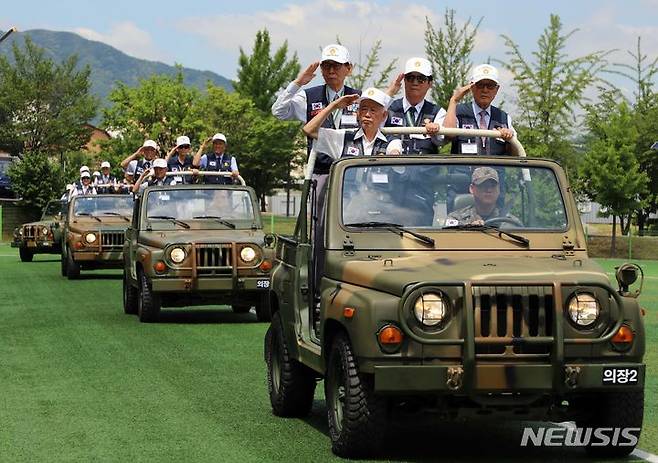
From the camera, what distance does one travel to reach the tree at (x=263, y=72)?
307ft

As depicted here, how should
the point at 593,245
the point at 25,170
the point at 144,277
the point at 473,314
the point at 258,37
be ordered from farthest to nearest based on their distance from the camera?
the point at 258,37 < the point at 25,170 < the point at 593,245 < the point at 144,277 < the point at 473,314

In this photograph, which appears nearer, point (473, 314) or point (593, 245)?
point (473, 314)

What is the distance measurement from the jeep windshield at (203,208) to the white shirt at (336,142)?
8526 millimetres

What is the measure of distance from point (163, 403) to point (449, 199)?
278 centimetres

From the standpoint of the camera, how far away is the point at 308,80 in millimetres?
13016

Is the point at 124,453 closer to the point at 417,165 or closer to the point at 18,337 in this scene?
the point at 417,165

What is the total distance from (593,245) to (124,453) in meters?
44.2

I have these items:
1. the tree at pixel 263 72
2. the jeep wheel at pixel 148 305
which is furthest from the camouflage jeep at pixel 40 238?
the tree at pixel 263 72

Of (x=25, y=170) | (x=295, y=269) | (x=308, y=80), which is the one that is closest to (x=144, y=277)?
(x=308, y=80)

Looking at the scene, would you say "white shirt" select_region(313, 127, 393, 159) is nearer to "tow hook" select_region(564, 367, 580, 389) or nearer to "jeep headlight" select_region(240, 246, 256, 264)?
"tow hook" select_region(564, 367, 580, 389)

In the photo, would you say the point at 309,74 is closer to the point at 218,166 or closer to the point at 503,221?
the point at 503,221

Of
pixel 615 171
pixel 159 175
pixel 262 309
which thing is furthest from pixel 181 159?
pixel 615 171

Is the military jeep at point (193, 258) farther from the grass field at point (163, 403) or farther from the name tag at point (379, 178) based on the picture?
the name tag at point (379, 178)

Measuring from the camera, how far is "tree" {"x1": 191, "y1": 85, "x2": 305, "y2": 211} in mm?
77500
